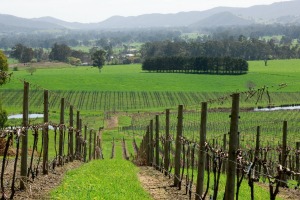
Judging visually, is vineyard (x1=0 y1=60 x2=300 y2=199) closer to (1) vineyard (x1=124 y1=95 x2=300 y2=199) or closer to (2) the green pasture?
(1) vineyard (x1=124 y1=95 x2=300 y2=199)

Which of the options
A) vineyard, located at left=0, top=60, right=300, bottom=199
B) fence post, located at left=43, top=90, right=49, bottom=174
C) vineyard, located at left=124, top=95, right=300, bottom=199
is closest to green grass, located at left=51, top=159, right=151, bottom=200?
vineyard, located at left=0, top=60, right=300, bottom=199

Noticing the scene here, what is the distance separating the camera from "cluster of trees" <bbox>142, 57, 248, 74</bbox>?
6437 inches

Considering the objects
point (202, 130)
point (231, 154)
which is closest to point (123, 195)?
point (202, 130)

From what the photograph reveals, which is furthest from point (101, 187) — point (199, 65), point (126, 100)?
point (199, 65)

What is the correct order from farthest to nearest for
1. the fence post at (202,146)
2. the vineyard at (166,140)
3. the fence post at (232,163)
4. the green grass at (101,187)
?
the green grass at (101,187)
the fence post at (202,146)
the vineyard at (166,140)
the fence post at (232,163)

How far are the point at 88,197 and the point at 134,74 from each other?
155 metres

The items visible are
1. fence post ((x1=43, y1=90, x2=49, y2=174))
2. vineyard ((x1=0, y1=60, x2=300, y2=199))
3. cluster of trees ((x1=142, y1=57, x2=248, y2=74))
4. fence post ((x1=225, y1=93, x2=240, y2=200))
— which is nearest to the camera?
fence post ((x1=225, y1=93, x2=240, y2=200))

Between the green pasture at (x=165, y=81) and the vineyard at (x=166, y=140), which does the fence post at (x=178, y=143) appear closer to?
the vineyard at (x=166, y=140)

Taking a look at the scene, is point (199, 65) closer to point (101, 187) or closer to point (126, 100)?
point (126, 100)

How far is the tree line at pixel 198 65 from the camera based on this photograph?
164 m

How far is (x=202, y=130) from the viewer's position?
16.0 m

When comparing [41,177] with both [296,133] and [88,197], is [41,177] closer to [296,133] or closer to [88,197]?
[88,197]

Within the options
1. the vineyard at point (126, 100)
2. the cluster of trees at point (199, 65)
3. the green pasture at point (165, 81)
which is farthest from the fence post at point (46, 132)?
the cluster of trees at point (199, 65)

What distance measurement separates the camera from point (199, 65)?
170250 millimetres
